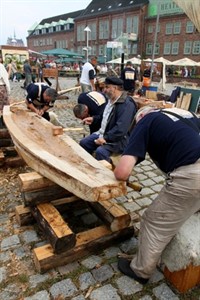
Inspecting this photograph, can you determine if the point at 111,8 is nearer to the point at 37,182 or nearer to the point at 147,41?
the point at 147,41

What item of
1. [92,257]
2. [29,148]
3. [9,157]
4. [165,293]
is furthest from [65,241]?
[9,157]

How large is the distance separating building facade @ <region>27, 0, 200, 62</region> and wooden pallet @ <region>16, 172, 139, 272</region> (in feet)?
95.0

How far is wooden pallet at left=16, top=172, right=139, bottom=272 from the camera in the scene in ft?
7.53

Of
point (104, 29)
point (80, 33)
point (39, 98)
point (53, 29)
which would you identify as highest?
point (53, 29)

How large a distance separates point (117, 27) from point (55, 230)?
5181 cm

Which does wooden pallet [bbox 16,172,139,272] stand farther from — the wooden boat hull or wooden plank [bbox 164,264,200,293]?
wooden plank [bbox 164,264,200,293]

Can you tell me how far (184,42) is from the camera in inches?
1540

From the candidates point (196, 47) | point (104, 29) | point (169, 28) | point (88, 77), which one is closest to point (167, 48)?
point (169, 28)

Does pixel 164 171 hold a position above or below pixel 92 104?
below

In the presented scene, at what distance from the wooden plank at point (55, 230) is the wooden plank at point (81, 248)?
7cm

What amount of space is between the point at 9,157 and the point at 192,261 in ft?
11.6

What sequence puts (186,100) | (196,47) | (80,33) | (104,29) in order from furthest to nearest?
(80,33) < (104,29) < (196,47) < (186,100)

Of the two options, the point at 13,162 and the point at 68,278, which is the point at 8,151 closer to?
the point at 13,162

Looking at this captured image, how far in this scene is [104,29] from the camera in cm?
5097
